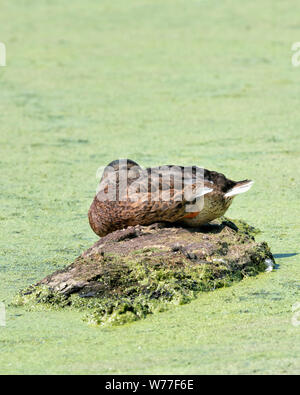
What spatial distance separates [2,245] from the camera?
4.60 meters

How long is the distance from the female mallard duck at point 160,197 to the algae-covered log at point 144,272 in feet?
0.23

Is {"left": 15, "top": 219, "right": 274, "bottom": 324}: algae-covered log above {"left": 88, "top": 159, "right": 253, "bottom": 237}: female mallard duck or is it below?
below

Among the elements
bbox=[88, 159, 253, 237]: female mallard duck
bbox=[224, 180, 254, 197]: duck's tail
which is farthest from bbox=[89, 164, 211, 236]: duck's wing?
bbox=[224, 180, 254, 197]: duck's tail

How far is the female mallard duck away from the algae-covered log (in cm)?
7

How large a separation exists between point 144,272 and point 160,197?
1.34 feet

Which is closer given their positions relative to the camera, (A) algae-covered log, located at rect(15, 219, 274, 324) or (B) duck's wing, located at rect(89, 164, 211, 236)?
(A) algae-covered log, located at rect(15, 219, 274, 324)

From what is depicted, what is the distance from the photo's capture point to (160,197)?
3.85m

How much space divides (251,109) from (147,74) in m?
1.49

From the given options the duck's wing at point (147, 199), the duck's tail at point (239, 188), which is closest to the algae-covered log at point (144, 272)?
the duck's wing at point (147, 199)

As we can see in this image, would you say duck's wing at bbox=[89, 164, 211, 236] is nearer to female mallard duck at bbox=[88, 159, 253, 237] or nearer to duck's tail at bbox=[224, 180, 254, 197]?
female mallard duck at bbox=[88, 159, 253, 237]

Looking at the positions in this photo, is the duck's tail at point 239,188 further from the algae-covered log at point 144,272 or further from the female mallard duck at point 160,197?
the algae-covered log at point 144,272

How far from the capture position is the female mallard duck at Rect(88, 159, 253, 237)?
3869mm

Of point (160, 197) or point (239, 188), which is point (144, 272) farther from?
point (239, 188)

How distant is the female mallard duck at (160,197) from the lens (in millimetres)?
3869
